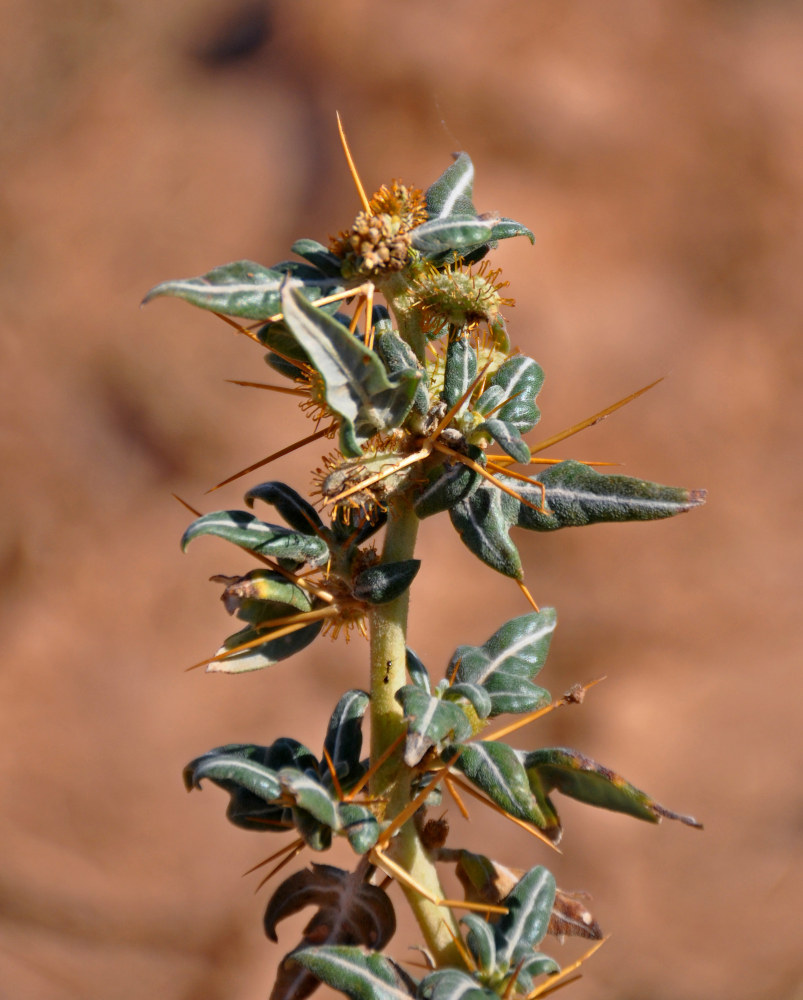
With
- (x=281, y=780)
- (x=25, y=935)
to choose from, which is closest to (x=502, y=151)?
(x=281, y=780)

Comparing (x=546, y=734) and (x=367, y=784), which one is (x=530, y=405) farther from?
(x=546, y=734)

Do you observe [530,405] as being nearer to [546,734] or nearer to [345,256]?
[345,256]

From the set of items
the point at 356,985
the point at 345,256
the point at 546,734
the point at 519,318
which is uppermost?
the point at 519,318

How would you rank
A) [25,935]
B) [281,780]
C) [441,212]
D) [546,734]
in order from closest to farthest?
[281,780], [441,212], [25,935], [546,734]

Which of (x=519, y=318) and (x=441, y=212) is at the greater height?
(x=519, y=318)

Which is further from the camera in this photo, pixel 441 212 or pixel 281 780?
pixel 441 212

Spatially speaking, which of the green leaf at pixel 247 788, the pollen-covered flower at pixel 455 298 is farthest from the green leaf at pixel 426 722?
the pollen-covered flower at pixel 455 298

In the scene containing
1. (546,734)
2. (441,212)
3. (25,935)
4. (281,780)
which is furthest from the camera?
(546,734)
